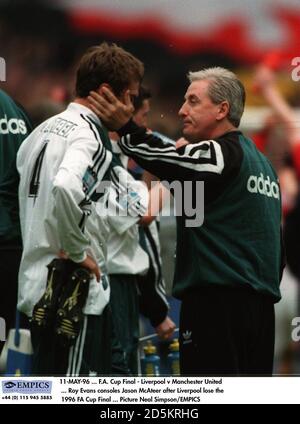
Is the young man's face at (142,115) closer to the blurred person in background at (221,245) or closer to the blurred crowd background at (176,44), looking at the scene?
the blurred crowd background at (176,44)

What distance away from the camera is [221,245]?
3.17 metres

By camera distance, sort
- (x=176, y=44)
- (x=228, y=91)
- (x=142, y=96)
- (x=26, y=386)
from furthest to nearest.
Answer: (x=142, y=96), (x=176, y=44), (x=26, y=386), (x=228, y=91)

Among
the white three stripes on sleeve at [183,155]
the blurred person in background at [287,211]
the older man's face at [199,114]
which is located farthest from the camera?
the blurred person in background at [287,211]

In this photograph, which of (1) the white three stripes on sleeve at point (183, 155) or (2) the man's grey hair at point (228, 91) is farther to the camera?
(2) the man's grey hair at point (228, 91)

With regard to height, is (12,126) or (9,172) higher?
(12,126)

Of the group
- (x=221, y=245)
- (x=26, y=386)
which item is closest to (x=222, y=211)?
(x=221, y=245)

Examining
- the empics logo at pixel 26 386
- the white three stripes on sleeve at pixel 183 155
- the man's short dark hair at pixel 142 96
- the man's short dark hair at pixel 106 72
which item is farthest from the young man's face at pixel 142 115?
the empics logo at pixel 26 386

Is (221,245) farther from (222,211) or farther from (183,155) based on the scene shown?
(183,155)

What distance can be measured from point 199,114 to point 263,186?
1.17 feet

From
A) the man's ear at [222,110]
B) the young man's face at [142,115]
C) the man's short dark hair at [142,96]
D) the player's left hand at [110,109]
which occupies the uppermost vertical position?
the man's short dark hair at [142,96]

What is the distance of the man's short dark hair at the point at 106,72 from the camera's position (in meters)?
3.27

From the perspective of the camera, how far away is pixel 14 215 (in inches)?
137

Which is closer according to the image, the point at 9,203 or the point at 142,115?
the point at 9,203

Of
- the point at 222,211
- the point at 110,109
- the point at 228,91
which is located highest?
the point at 228,91
